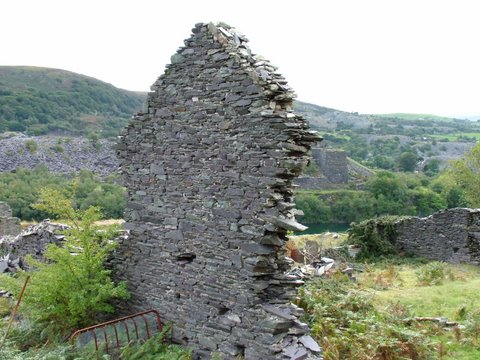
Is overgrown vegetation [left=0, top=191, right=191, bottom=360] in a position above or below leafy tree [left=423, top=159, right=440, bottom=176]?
above

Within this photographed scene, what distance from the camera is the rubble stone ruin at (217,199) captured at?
7375 millimetres

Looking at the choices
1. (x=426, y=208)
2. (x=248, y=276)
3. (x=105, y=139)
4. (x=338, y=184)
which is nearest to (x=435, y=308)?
(x=248, y=276)

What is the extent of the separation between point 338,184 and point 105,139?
33513 mm

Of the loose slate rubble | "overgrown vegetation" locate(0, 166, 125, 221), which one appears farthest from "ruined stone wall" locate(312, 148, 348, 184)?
the loose slate rubble

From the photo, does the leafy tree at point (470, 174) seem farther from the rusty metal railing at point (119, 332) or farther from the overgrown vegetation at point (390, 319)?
the rusty metal railing at point (119, 332)

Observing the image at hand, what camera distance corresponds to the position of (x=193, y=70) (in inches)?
336

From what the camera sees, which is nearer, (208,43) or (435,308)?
(208,43)

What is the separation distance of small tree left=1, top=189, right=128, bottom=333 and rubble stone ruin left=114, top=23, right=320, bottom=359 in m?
0.63

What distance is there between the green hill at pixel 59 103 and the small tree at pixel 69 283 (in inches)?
2733

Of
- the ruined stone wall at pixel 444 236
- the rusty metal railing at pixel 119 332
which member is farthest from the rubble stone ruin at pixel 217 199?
the ruined stone wall at pixel 444 236

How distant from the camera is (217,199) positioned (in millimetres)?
8125

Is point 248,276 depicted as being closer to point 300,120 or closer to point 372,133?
point 300,120

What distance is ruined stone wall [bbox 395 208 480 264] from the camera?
Result: 62.7 ft

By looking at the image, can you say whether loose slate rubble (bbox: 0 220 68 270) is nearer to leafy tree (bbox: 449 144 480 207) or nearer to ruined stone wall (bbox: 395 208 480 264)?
ruined stone wall (bbox: 395 208 480 264)
